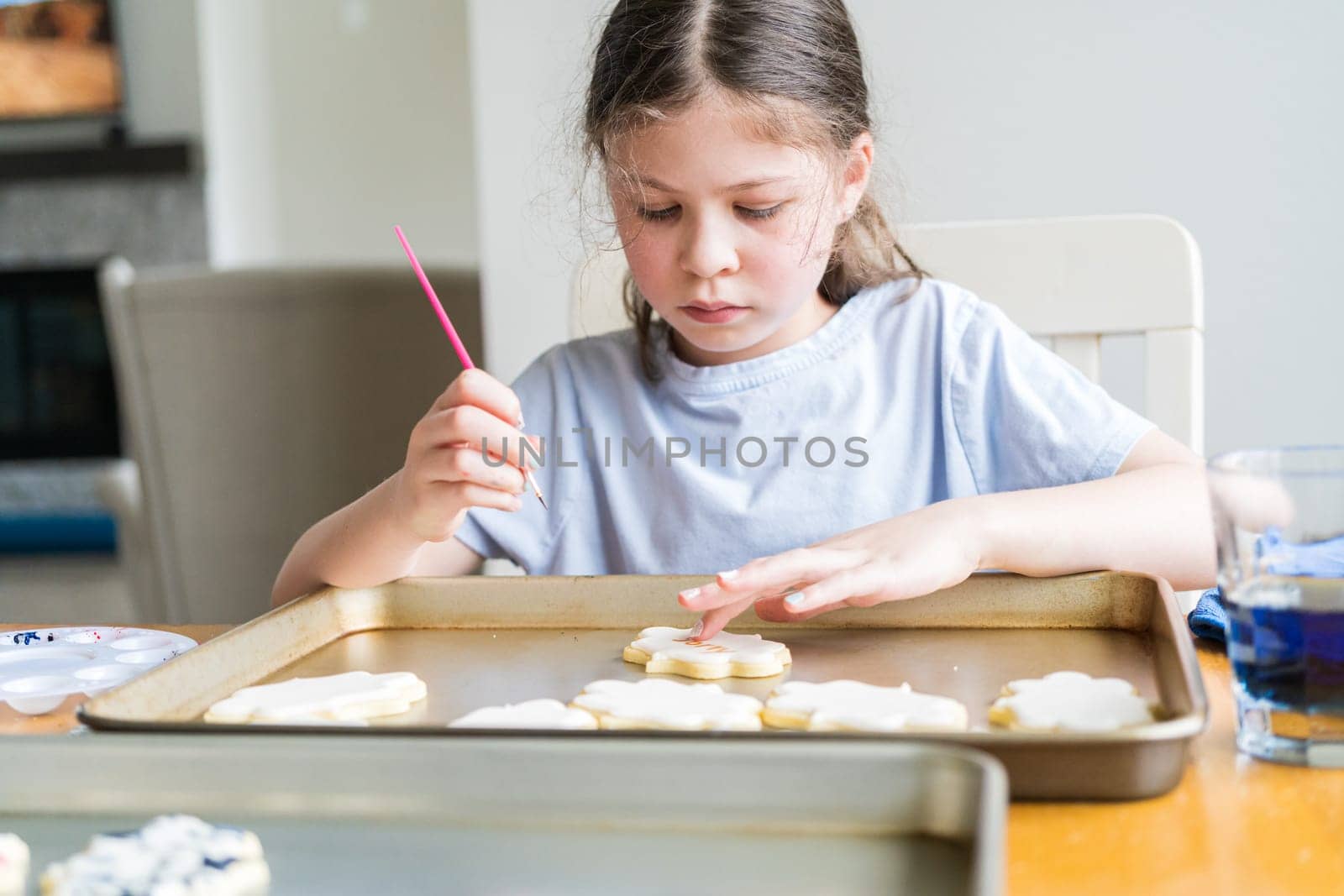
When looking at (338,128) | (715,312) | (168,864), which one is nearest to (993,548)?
(715,312)

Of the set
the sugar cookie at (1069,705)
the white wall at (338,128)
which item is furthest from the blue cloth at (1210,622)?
the white wall at (338,128)

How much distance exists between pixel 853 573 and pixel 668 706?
0.60ft

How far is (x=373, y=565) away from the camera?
88 centimetres

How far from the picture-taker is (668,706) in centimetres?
62

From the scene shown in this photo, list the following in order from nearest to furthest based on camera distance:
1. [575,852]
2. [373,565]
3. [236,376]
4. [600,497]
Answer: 1. [575,852]
2. [373,565]
3. [600,497]
4. [236,376]

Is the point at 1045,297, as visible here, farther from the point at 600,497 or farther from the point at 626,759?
the point at 626,759

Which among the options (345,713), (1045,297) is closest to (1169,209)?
(1045,297)

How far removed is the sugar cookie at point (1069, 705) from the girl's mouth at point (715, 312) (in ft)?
1.48

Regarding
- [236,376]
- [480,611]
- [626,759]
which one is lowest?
[236,376]

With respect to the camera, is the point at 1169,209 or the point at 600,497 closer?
the point at 600,497

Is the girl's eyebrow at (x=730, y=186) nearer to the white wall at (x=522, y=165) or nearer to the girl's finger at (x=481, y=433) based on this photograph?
the girl's finger at (x=481, y=433)

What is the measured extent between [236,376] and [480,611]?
4.25 feet

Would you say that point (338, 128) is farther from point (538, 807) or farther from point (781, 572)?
point (538, 807)

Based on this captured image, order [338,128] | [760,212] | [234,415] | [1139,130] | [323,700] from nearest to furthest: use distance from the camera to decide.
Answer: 1. [323,700]
2. [760,212]
3. [1139,130]
4. [234,415]
5. [338,128]
